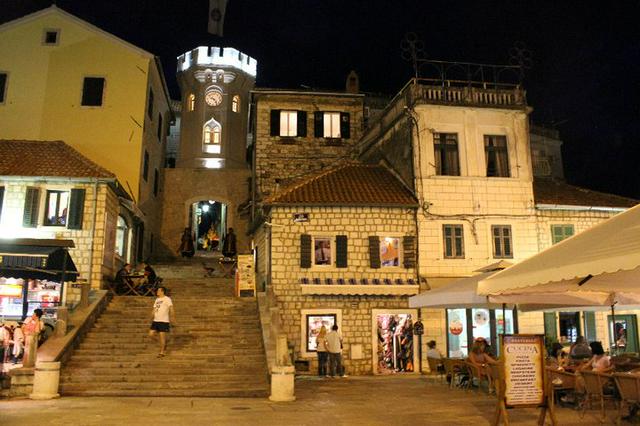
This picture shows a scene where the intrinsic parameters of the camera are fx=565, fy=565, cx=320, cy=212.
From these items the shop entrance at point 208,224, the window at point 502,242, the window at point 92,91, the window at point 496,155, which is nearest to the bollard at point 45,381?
the window at point 502,242

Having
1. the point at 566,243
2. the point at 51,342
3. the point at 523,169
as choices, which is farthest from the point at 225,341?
the point at 523,169

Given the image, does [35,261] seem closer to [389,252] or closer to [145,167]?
[145,167]

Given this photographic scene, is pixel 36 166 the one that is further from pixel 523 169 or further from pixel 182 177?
pixel 523 169

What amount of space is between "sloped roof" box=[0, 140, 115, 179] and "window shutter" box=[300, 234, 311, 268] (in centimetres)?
690

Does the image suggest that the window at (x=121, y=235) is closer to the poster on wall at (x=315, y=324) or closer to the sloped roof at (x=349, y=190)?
the sloped roof at (x=349, y=190)

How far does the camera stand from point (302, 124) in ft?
90.1

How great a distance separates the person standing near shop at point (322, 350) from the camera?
1761cm

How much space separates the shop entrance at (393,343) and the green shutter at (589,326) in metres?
6.72

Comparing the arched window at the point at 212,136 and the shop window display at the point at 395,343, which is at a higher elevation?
the arched window at the point at 212,136

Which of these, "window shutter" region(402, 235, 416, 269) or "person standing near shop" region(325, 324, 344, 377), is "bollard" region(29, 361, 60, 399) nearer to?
"person standing near shop" region(325, 324, 344, 377)

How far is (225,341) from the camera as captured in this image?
16234 mm

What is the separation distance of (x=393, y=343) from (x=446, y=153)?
24.1ft

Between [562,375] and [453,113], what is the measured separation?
12266 millimetres

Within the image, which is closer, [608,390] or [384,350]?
[608,390]
